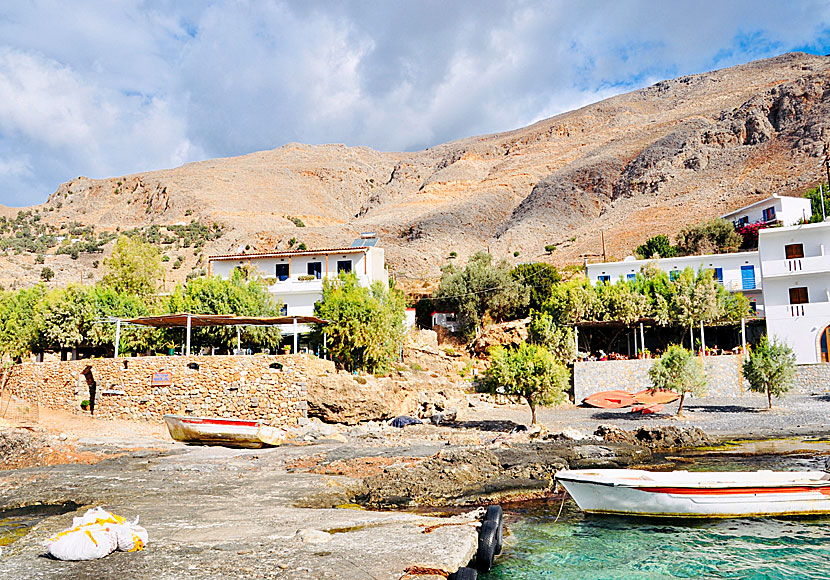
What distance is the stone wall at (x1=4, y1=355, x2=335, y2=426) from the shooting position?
1031 inches

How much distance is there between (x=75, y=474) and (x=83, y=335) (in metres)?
19.1

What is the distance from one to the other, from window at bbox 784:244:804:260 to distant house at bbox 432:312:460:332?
23.1 metres

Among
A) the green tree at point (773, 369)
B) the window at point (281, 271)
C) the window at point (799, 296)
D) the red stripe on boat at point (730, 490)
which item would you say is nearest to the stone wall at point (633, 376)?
the green tree at point (773, 369)

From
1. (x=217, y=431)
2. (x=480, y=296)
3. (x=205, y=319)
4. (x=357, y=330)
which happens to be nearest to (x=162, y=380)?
(x=205, y=319)

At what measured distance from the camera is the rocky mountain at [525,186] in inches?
3120

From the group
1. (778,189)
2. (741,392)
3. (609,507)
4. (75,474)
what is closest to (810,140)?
(778,189)

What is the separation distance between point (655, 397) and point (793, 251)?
1689 cm

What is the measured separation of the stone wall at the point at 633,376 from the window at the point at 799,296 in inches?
287

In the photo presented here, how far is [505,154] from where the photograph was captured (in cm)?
15238

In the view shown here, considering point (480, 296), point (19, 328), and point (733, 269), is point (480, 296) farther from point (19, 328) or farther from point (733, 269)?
point (19, 328)

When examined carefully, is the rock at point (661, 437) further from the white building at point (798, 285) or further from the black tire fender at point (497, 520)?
the white building at point (798, 285)

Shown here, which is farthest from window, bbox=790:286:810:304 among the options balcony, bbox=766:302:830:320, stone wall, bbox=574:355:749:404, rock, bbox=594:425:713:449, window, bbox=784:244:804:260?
rock, bbox=594:425:713:449

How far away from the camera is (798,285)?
39.5 m

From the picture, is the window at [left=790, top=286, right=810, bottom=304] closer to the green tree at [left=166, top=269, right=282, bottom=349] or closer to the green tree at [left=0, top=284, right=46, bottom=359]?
the green tree at [left=166, top=269, right=282, bottom=349]
